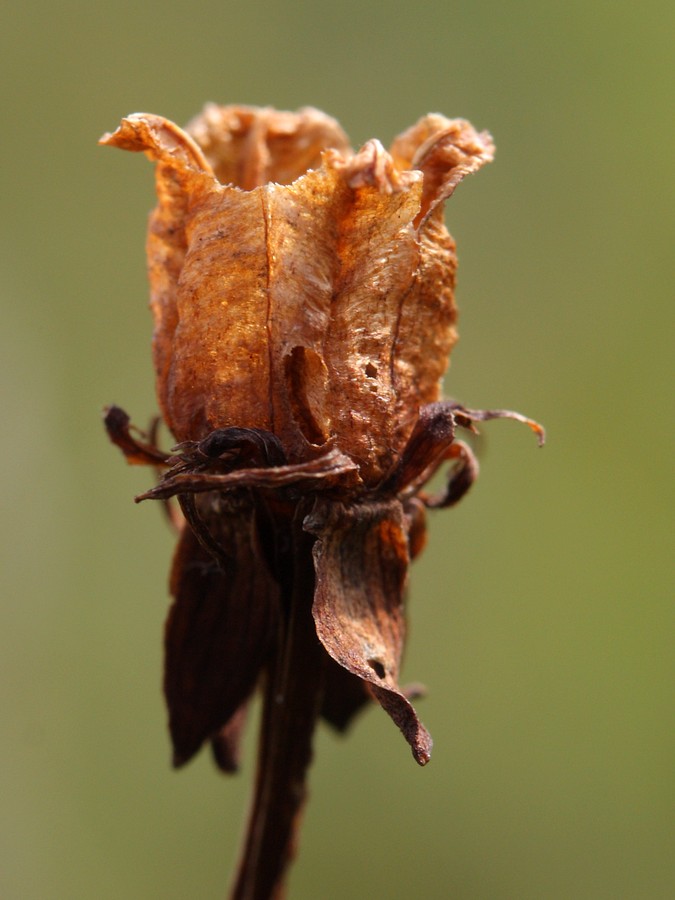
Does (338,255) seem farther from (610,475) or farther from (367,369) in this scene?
(610,475)

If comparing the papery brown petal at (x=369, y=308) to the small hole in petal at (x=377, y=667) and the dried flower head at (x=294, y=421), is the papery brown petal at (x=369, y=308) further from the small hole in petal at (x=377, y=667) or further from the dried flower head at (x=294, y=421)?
the small hole in petal at (x=377, y=667)

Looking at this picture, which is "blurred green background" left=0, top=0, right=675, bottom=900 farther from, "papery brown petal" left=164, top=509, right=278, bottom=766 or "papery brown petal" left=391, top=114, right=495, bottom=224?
"papery brown petal" left=391, top=114, right=495, bottom=224

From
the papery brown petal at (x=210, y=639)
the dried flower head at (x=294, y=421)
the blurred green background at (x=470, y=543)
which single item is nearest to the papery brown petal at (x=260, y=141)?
the dried flower head at (x=294, y=421)

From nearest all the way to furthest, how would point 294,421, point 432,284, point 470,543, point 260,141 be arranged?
point 294,421, point 432,284, point 260,141, point 470,543

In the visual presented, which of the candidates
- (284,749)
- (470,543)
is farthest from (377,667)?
(470,543)

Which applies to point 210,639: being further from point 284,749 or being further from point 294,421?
point 294,421

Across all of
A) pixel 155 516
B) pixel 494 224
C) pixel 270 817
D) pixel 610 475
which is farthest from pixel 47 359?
pixel 270 817
